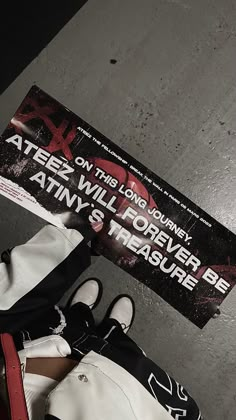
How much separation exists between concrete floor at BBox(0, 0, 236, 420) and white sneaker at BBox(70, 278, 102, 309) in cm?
3

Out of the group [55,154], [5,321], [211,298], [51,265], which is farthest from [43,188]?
[211,298]

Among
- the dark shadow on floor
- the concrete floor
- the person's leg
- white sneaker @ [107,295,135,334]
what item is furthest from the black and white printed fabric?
the dark shadow on floor

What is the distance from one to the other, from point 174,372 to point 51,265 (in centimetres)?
60

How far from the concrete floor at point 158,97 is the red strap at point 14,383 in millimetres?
588

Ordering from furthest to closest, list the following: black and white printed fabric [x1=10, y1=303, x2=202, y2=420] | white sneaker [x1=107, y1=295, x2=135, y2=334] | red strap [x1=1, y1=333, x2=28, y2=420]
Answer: white sneaker [x1=107, y1=295, x2=135, y2=334]
black and white printed fabric [x1=10, y1=303, x2=202, y2=420]
red strap [x1=1, y1=333, x2=28, y2=420]

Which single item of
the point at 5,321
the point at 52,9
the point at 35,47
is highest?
the point at 52,9

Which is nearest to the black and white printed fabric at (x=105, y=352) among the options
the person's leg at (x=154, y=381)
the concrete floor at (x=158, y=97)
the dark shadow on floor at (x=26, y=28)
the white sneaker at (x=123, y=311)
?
the person's leg at (x=154, y=381)

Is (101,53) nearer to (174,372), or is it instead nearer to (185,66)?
(185,66)

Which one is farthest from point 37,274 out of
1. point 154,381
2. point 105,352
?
point 154,381

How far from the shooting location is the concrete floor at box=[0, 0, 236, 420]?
1498mm

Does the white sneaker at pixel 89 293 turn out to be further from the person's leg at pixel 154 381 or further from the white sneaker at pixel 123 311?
the person's leg at pixel 154 381

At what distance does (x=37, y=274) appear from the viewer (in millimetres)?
1115

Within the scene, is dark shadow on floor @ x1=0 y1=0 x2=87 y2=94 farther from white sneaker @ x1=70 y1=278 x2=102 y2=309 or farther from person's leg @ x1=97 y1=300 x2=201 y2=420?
person's leg @ x1=97 y1=300 x2=201 y2=420

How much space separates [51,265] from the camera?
1.14 metres
